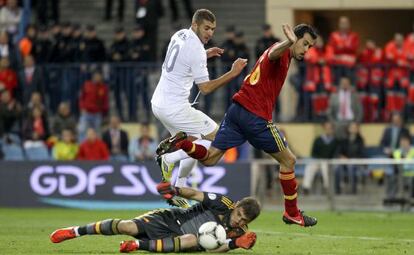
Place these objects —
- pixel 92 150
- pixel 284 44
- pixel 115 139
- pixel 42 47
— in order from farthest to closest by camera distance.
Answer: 1. pixel 42 47
2. pixel 115 139
3. pixel 92 150
4. pixel 284 44

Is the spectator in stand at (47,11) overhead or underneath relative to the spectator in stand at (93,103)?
overhead

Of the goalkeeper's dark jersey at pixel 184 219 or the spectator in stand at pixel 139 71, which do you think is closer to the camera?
the goalkeeper's dark jersey at pixel 184 219

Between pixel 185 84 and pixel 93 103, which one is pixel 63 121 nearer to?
pixel 93 103

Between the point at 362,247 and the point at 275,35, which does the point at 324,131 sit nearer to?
the point at 275,35

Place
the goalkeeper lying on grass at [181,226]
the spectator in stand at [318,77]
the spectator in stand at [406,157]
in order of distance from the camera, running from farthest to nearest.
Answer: the spectator in stand at [318,77] → the spectator in stand at [406,157] → the goalkeeper lying on grass at [181,226]

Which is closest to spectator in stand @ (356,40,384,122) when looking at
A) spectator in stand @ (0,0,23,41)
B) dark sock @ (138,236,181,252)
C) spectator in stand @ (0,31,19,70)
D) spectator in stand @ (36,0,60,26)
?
spectator in stand @ (0,31,19,70)

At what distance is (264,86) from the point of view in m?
15.3

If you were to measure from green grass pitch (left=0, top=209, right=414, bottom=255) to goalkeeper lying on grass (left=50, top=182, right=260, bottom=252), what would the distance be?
61 centimetres

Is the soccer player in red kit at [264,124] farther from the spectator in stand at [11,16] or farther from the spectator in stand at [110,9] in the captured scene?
the spectator in stand at [110,9]

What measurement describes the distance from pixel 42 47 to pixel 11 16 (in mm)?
1601

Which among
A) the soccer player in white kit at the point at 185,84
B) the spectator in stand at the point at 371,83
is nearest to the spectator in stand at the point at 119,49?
the spectator in stand at the point at 371,83

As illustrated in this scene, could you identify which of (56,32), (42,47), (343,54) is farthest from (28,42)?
(343,54)

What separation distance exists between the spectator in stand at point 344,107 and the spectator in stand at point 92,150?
15.8 ft

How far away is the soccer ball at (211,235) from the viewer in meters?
13.4
